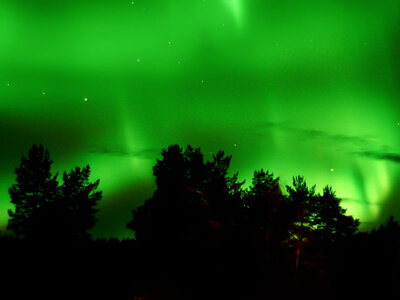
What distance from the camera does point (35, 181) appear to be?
43.2 metres

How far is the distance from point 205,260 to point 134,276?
23.2 feet

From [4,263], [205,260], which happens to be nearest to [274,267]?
[205,260]

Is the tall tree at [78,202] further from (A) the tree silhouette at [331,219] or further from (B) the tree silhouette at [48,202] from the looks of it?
(A) the tree silhouette at [331,219]

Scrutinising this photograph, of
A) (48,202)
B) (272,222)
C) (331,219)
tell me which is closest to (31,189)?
(48,202)

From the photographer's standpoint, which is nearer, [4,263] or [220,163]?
[4,263]

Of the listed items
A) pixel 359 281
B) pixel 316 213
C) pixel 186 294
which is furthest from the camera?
pixel 316 213

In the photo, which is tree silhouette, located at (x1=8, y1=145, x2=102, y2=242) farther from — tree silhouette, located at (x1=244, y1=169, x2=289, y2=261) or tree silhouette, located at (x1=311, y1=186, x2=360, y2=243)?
tree silhouette, located at (x1=311, y1=186, x2=360, y2=243)

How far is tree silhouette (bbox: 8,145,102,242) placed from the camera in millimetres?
38906

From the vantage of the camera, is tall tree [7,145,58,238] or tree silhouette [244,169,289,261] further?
tall tree [7,145,58,238]

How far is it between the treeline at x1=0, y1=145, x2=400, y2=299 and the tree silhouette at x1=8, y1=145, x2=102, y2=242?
112 millimetres

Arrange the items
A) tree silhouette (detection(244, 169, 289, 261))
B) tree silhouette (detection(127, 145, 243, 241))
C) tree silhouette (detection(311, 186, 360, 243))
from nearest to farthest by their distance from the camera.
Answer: tree silhouette (detection(244, 169, 289, 261))
tree silhouette (detection(127, 145, 243, 241))
tree silhouette (detection(311, 186, 360, 243))

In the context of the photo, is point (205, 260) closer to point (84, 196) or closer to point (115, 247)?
point (115, 247)

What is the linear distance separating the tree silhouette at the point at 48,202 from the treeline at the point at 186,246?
11 centimetres

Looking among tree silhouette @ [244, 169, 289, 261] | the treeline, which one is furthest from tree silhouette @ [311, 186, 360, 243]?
tree silhouette @ [244, 169, 289, 261]
